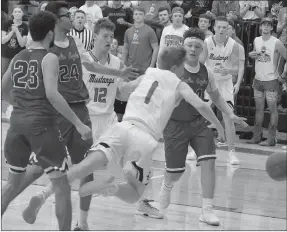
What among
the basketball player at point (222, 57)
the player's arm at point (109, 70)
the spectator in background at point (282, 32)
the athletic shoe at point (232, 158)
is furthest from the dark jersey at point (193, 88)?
the spectator in background at point (282, 32)

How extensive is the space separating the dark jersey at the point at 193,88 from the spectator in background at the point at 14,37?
7653 mm

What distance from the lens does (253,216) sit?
8.06 m

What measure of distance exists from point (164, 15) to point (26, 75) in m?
8.14

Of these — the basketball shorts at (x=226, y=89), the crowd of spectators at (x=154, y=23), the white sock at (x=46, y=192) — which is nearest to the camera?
the white sock at (x=46, y=192)

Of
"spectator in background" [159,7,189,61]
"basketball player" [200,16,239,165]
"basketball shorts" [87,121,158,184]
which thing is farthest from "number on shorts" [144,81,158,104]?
"spectator in background" [159,7,189,61]

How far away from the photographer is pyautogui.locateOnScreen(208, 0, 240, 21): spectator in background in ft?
46.1

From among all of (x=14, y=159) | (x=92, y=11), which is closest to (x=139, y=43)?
(x=92, y=11)

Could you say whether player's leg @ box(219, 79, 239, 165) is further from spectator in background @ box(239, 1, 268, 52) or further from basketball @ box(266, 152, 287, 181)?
basketball @ box(266, 152, 287, 181)

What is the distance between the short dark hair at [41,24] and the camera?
604cm

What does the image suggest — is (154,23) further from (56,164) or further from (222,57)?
(56,164)

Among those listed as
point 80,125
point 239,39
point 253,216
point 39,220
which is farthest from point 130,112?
point 239,39

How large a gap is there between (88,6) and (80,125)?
8920 millimetres

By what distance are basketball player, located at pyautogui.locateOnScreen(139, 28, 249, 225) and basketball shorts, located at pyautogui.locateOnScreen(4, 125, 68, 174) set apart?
1983 mm

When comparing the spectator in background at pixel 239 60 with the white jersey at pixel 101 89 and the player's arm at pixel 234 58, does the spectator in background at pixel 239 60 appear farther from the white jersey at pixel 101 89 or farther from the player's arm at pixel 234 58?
the white jersey at pixel 101 89
